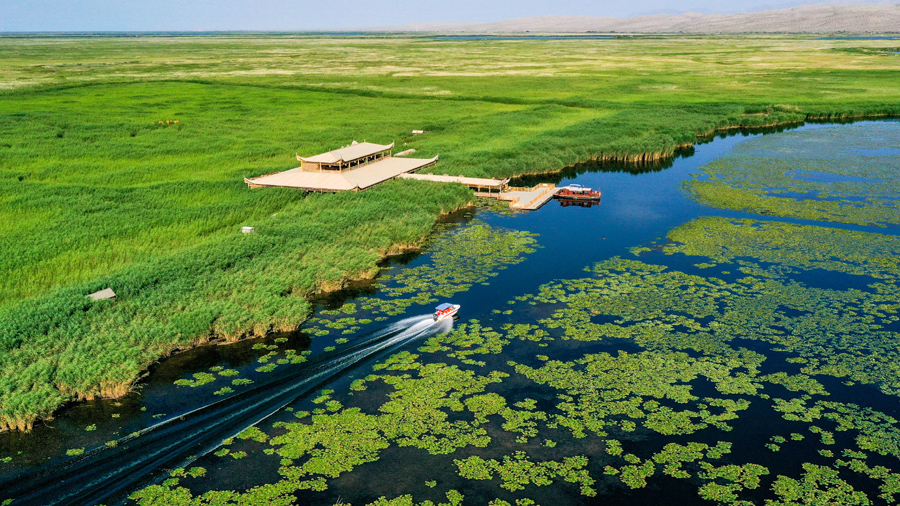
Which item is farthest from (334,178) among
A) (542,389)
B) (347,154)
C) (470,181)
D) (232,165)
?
(542,389)

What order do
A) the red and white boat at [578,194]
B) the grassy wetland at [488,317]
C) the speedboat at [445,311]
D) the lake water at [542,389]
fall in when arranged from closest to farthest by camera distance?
the lake water at [542,389] → the grassy wetland at [488,317] → the speedboat at [445,311] → the red and white boat at [578,194]

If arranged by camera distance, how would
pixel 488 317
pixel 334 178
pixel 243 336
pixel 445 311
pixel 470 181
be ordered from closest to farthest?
pixel 243 336 < pixel 445 311 < pixel 488 317 < pixel 334 178 < pixel 470 181

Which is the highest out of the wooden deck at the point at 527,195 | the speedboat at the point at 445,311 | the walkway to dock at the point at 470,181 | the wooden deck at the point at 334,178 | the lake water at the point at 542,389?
the wooden deck at the point at 334,178

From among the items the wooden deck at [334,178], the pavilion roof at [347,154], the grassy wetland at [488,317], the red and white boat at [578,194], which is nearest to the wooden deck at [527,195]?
the red and white boat at [578,194]

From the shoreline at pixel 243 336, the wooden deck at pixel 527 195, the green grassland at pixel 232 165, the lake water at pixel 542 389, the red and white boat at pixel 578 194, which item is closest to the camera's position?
the lake water at pixel 542 389

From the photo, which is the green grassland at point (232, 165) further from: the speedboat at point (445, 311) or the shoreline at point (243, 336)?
the speedboat at point (445, 311)

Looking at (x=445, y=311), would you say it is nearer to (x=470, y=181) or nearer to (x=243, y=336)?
(x=243, y=336)

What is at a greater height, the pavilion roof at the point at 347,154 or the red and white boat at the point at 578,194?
the pavilion roof at the point at 347,154
